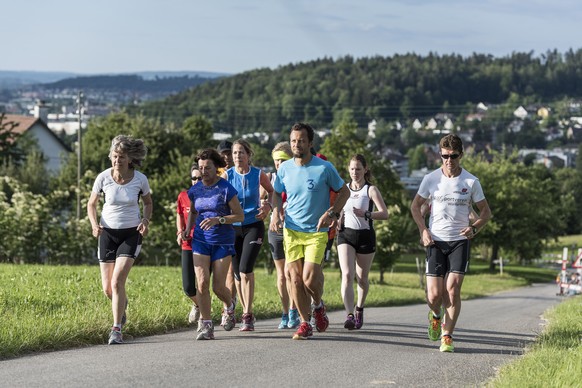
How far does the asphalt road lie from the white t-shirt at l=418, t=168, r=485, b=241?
46.1 inches

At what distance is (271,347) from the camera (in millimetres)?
10258

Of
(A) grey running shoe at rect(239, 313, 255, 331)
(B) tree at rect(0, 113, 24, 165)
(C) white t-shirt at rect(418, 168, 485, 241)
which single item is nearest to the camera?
(C) white t-shirt at rect(418, 168, 485, 241)

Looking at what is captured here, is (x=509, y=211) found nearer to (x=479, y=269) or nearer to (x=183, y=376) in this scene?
(x=479, y=269)

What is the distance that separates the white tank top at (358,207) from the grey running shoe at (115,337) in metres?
3.60

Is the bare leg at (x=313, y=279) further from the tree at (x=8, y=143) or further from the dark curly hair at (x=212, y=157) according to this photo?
the tree at (x=8, y=143)

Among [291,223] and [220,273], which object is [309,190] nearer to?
[291,223]

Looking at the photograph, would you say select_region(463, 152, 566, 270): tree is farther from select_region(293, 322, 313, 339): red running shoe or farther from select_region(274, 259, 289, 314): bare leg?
select_region(293, 322, 313, 339): red running shoe

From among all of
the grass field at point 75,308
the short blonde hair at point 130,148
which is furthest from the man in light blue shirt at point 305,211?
the grass field at point 75,308

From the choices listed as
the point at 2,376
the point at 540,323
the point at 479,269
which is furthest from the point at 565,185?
the point at 2,376

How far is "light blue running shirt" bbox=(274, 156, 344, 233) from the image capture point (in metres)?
10.9

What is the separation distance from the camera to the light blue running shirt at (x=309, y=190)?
10.9 metres

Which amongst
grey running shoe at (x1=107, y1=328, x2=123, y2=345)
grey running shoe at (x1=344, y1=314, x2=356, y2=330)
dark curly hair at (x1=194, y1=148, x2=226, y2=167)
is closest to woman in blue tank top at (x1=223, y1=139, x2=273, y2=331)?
dark curly hair at (x1=194, y1=148, x2=226, y2=167)

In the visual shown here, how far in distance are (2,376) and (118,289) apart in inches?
105

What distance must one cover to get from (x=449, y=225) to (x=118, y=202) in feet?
10.5
